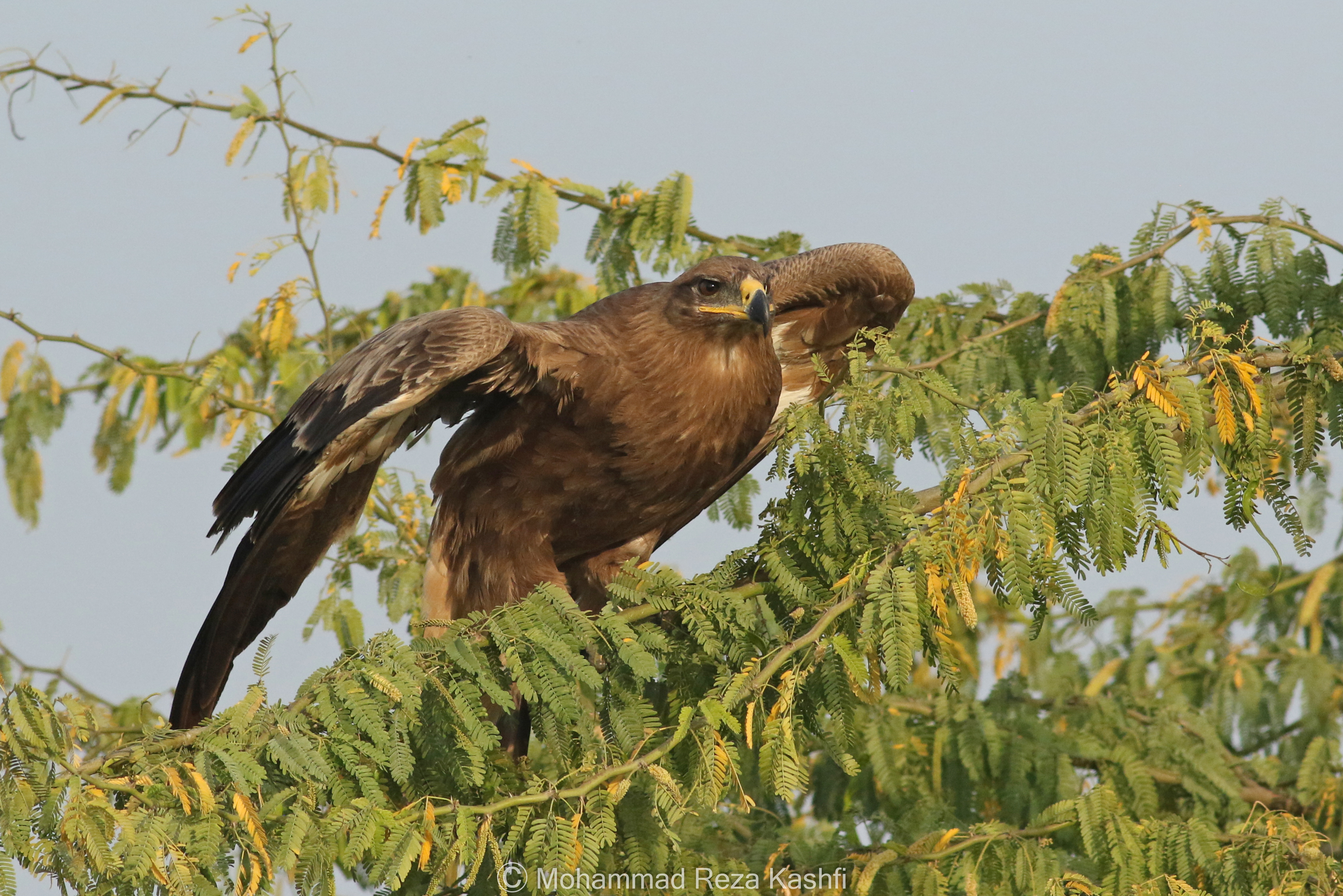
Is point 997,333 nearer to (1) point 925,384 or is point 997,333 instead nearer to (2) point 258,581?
(1) point 925,384

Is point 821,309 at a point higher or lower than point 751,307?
higher

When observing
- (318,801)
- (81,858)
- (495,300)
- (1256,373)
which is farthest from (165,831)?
(495,300)

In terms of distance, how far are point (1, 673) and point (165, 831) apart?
140 centimetres

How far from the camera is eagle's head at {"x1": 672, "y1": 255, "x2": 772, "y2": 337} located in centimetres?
468

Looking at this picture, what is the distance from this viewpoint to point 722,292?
4.74 m

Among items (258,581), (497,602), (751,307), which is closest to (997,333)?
(751,307)

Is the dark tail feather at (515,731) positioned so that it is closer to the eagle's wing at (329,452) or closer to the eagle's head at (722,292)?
the eagle's wing at (329,452)

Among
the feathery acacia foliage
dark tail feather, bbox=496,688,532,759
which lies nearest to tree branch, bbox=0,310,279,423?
the feathery acacia foliage

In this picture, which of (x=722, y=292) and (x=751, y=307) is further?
(x=722, y=292)

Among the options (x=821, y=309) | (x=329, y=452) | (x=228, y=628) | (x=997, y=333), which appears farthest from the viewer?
(x=821, y=309)

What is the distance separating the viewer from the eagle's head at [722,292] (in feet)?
15.3

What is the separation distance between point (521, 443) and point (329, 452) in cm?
78

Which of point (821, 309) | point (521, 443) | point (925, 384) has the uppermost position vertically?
point (821, 309)

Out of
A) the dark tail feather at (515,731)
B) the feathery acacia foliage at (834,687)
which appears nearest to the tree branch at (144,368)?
the feathery acacia foliage at (834,687)
